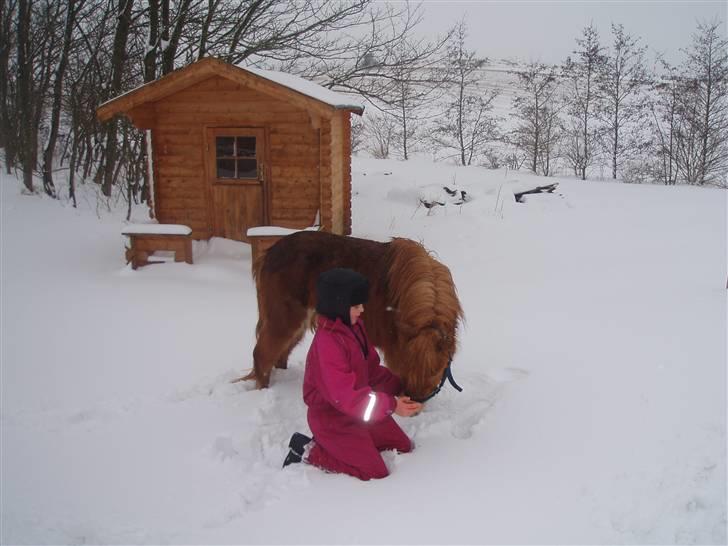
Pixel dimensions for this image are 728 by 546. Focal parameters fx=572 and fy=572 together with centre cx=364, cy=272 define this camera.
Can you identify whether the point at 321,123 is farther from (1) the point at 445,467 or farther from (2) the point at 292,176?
(1) the point at 445,467

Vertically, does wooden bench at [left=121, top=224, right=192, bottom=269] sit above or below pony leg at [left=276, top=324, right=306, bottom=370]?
above

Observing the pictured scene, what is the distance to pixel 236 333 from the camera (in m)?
5.78

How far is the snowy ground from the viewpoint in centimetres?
279

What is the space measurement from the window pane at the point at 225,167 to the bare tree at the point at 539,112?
12.1 m

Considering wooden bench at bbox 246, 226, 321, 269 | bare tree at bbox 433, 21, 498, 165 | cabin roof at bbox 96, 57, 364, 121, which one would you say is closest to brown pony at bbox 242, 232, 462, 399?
wooden bench at bbox 246, 226, 321, 269

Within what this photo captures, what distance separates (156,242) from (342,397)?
574cm

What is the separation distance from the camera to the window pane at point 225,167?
8859mm

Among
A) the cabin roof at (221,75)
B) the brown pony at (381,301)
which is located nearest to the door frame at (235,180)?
the cabin roof at (221,75)

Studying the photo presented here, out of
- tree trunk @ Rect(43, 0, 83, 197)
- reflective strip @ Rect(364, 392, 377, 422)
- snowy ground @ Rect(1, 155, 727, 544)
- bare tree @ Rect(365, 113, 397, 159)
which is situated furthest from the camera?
bare tree @ Rect(365, 113, 397, 159)

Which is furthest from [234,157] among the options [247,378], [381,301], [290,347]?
[381,301]

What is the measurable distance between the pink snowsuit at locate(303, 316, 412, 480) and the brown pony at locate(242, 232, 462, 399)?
0.88 ft

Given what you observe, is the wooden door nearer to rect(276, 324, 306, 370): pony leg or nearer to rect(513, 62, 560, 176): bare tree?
rect(276, 324, 306, 370): pony leg

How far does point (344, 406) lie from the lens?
3.12 meters

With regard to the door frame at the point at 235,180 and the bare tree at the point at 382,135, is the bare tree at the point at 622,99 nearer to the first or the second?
the bare tree at the point at 382,135
